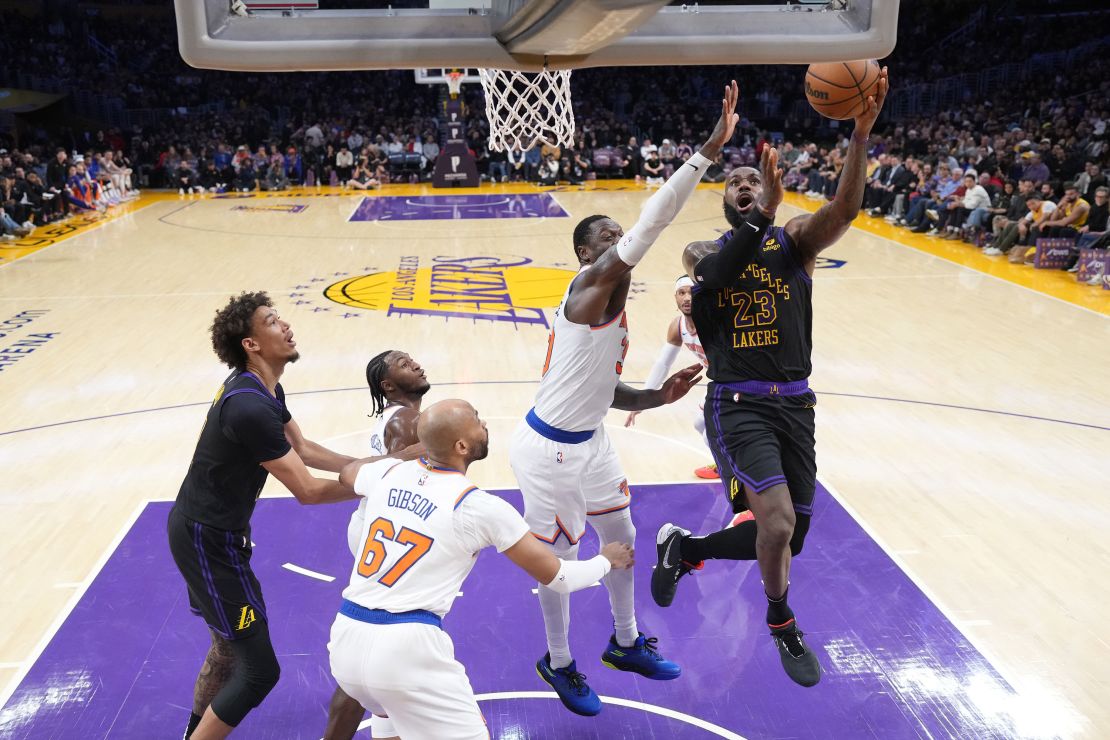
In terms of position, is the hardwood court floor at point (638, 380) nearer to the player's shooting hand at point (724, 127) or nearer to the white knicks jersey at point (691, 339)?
the white knicks jersey at point (691, 339)

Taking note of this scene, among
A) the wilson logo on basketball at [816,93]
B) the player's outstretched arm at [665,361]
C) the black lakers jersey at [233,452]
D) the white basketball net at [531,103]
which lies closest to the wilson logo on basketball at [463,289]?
the white basketball net at [531,103]

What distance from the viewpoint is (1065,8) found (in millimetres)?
28422

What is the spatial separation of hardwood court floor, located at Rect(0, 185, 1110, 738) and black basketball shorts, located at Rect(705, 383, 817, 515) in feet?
4.40

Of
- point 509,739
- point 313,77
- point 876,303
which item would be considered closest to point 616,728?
point 509,739

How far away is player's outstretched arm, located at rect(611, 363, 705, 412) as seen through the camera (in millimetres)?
4512

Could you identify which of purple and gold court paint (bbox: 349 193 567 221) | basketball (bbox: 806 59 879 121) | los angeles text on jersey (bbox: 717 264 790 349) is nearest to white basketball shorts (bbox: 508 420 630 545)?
los angeles text on jersey (bbox: 717 264 790 349)

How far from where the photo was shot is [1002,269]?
536 inches

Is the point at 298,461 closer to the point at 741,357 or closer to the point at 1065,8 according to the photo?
the point at 741,357

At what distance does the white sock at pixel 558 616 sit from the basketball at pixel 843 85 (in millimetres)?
2198

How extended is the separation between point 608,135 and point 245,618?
24.2 metres

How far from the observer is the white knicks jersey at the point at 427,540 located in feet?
10.0

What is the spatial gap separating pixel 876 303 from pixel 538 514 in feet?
28.3

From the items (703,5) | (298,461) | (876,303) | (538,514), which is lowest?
(876,303)

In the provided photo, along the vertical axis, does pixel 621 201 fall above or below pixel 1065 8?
below
